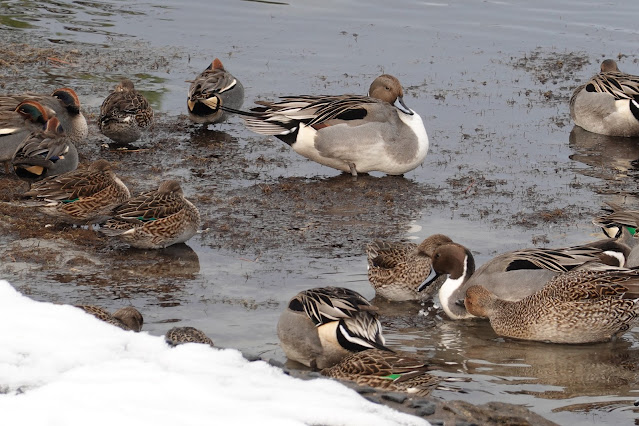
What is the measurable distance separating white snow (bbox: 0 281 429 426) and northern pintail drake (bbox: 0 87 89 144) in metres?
6.34

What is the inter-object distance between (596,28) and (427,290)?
34.2 feet

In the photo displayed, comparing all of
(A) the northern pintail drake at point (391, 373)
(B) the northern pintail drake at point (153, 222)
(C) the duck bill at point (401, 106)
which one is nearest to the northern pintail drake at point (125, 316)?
(A) the northern pintail drake at point (391, 373)

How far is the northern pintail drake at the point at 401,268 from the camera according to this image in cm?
810

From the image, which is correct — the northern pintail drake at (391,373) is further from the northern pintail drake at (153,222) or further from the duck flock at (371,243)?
the northern pintail drake at (153,222)

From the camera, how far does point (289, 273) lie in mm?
8391

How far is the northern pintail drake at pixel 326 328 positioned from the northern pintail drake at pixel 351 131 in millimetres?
4251

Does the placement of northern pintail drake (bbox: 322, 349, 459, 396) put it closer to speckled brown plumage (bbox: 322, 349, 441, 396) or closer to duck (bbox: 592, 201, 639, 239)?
speckled brown plumage (bbox: 322, 349, 441, 396)

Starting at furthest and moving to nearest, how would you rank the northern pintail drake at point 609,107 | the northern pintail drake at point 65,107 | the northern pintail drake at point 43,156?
the northern pintail drake at point 609,107, the northern pintail drake at point 65,107, the northern pintail drake at point 43,156

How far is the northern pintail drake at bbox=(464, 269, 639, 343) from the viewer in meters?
7.47

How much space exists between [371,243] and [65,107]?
14.7 feet

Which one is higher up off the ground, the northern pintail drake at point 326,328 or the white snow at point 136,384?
the white snow at point 136,384

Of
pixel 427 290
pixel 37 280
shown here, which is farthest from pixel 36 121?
pixel 427 290

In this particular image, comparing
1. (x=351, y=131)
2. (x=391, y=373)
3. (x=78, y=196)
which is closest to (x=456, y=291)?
(x=391, y=373)

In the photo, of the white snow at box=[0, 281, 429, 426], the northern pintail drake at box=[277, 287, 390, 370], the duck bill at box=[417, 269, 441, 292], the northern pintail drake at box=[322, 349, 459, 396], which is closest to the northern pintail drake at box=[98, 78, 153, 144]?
the duck bill at box=[417, 269, 441, 292]
